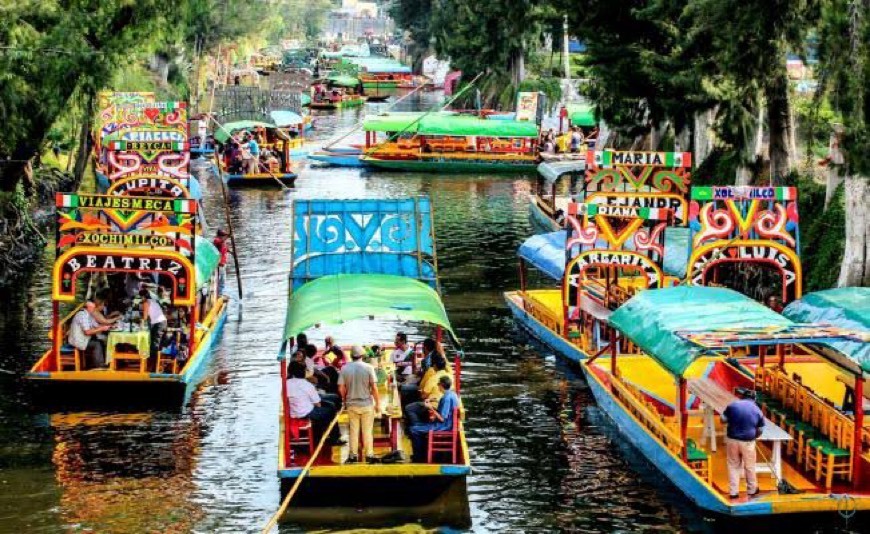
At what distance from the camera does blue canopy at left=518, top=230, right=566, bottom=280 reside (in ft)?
102

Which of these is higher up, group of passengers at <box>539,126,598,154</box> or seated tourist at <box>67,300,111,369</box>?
group of passengers at <box>539,126,598,154</box>

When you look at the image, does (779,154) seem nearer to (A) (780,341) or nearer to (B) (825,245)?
(B) (825,245)

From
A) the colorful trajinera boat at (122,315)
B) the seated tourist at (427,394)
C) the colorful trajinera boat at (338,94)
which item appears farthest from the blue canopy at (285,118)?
the seated tourist at (427,394)

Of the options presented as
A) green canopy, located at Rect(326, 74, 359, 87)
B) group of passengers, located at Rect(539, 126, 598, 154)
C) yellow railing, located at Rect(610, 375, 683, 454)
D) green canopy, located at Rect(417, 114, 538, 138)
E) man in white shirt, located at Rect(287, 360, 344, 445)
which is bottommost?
yellow railing, located at Rect(610, 375, 683, 454)

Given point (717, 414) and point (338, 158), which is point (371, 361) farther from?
point (338, 158)

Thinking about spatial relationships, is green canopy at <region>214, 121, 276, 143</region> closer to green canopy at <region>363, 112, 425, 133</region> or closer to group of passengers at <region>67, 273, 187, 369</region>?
green canopy at <region>363, 112, 425, 133</region>

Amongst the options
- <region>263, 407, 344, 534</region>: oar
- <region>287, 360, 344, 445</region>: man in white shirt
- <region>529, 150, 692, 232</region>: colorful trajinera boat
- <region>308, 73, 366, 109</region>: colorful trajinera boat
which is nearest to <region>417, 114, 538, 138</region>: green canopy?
<region>529, 150, 692, 232</region>: colorful trajinera boat

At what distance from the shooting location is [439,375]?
70.2 feet

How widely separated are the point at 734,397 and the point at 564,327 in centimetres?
823

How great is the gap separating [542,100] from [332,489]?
48718 millimetres

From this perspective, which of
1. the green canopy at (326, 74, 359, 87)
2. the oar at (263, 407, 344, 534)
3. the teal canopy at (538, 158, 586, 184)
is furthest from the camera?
the green canopy at (326, 74, 359, 87)

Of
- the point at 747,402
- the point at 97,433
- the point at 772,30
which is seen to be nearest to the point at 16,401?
the point at 97,433

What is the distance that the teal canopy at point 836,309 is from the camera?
21.8m

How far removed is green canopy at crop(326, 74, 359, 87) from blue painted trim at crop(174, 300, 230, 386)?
7097cm
